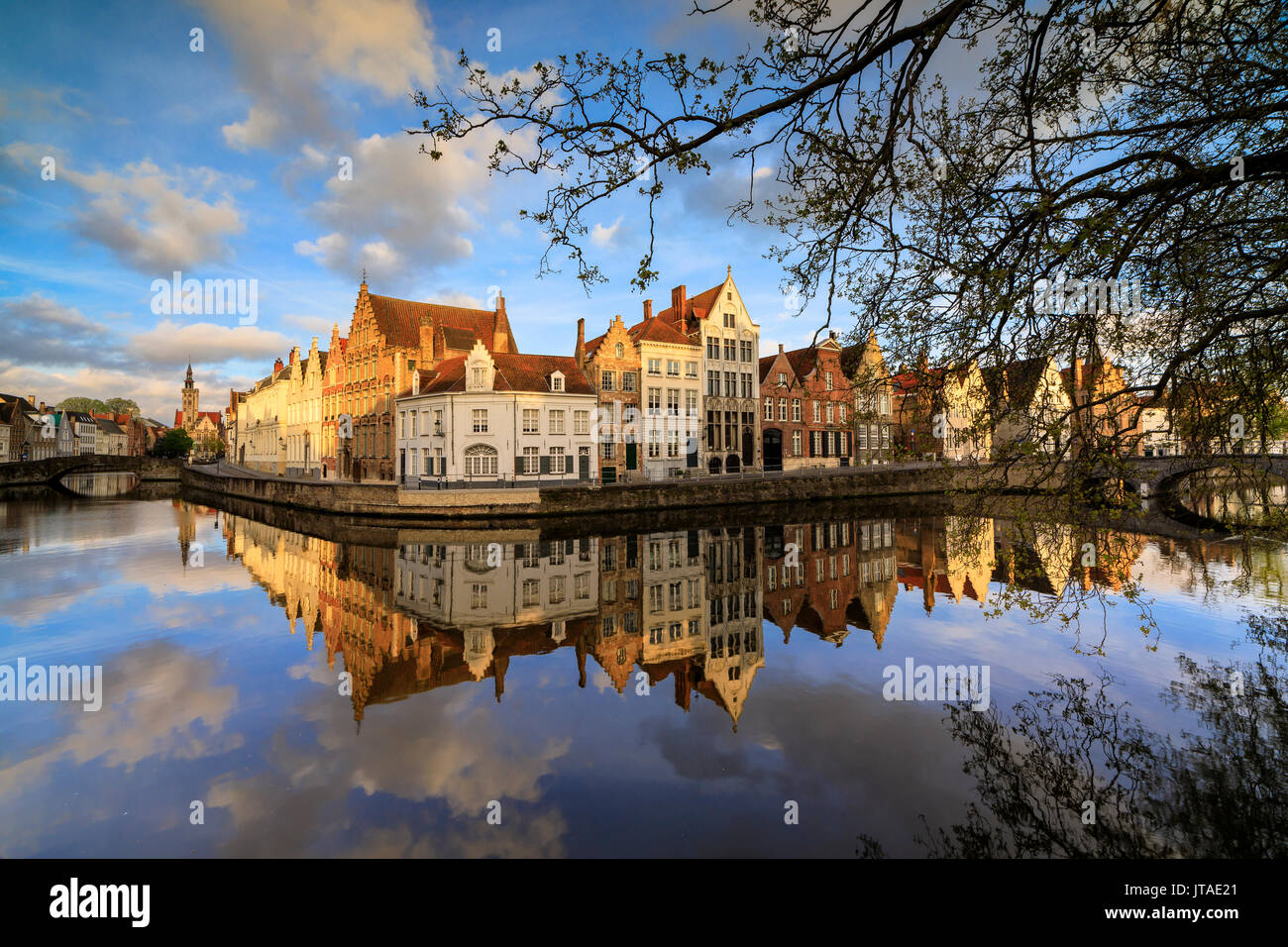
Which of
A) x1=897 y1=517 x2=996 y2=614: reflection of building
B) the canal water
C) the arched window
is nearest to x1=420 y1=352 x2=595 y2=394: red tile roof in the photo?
the arched window

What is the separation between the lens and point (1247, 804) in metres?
5.32

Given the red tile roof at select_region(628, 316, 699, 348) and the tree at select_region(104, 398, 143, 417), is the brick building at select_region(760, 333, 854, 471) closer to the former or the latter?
the red tile roof at select_region(628, 316, 699, 348)

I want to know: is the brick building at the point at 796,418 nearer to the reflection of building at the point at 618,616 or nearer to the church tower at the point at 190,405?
the reflection of building at the point at 618,616

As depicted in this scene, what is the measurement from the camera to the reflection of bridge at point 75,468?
Answer: 56156mm

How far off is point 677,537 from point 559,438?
14.7 m

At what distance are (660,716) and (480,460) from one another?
28.9 meters

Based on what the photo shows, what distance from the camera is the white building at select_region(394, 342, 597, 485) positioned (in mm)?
34375

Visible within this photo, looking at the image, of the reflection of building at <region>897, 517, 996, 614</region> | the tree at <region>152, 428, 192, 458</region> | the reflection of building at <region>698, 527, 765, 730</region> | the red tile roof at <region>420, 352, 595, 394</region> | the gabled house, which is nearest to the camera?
the gabled house

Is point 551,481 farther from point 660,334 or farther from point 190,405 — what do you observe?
point 190,405

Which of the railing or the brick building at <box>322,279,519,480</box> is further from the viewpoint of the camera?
the brick building at <box>322,279,519,480</box>

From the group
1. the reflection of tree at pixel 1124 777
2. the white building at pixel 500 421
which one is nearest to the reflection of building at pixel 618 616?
the reflection of tree at pixel 1124 777

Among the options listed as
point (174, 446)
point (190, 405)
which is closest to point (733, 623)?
point (174, 446)
